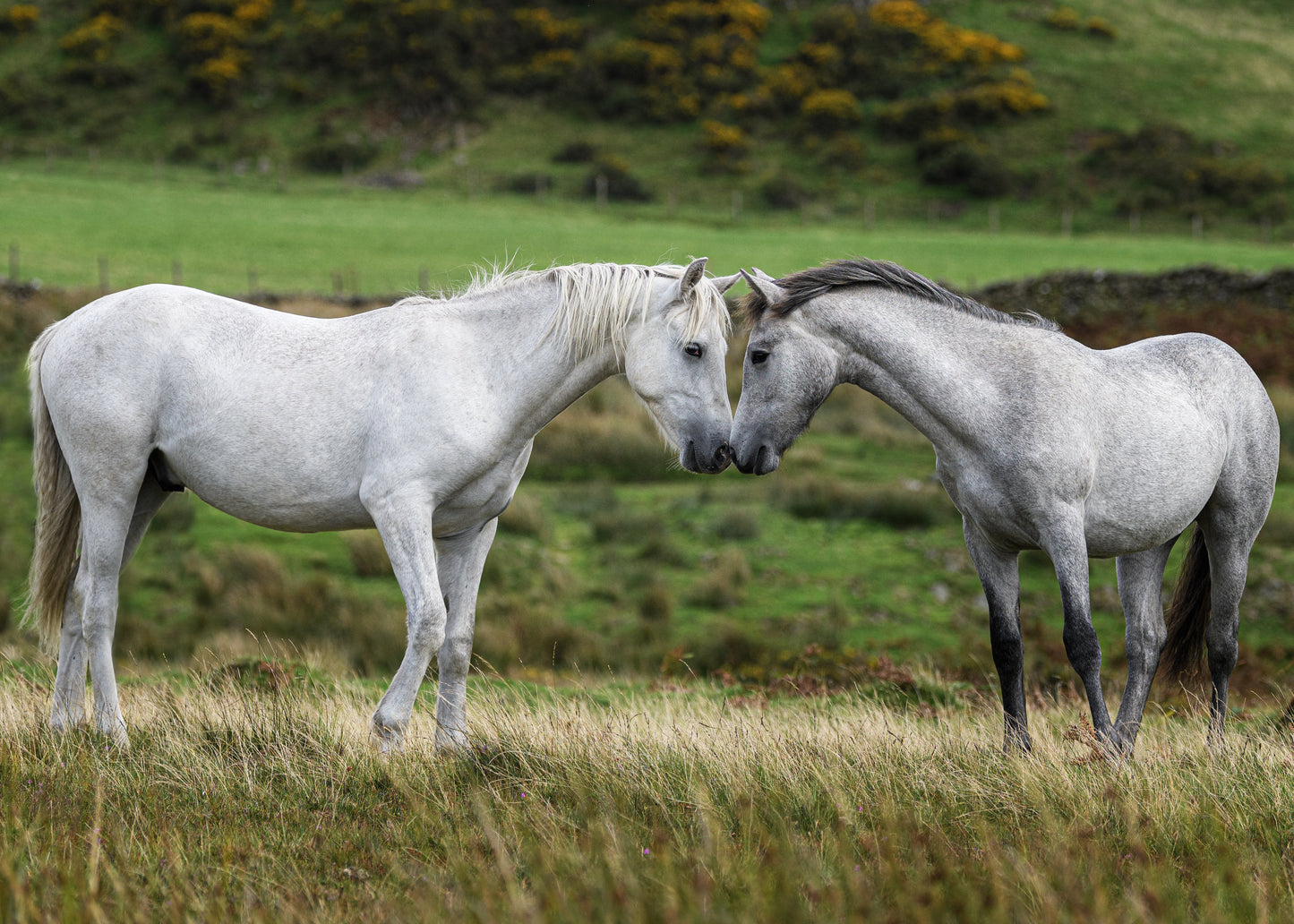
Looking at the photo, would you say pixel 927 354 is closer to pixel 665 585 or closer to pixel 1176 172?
pixel 665 585

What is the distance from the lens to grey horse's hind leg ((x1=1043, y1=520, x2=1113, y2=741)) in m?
4.83

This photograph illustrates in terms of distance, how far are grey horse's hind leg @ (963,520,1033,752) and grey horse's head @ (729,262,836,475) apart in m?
1.12

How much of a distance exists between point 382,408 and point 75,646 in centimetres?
217

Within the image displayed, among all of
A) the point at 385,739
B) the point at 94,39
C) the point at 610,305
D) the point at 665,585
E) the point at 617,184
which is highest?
the point at 610,305

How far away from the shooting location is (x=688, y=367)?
16.8ft

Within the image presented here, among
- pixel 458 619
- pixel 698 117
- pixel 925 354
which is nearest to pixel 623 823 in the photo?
pixel 458 619

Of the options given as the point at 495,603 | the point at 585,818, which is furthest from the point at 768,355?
the point at 495,603

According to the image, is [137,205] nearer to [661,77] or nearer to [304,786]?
[661,77]

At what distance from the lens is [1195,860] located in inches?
145

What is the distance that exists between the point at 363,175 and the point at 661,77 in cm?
1617

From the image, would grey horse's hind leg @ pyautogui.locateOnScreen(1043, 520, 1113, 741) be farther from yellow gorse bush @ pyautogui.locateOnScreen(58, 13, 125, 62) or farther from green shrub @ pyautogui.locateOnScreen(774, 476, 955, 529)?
yellow gorse bush @ pyautogui.locateOnScreen(58, 13, 125, 62)

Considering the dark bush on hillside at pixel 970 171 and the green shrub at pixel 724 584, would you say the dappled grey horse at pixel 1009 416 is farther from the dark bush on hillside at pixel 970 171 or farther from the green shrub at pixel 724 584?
the dark bush on hillside at pixel 970 171

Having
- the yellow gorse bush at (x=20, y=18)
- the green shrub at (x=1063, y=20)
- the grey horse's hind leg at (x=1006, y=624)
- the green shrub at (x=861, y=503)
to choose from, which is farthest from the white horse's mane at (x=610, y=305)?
the green shrub at (x=1063, y=20)

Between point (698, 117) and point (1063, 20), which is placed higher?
point (1063, 20)
